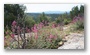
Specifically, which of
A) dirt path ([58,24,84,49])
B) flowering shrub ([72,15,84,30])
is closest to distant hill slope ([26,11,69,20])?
flowering shrub ([72,15,84,30])

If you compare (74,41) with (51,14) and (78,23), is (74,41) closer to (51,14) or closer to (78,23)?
(78,23)

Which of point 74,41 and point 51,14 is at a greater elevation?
point 51,14

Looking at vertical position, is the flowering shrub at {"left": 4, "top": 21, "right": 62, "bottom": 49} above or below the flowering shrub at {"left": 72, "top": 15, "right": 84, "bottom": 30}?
below

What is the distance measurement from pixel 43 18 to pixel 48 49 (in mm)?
518

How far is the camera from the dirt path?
442 centimetres

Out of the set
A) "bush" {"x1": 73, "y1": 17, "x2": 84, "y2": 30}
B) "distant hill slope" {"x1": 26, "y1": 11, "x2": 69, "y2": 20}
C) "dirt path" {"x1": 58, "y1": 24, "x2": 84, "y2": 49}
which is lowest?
"dirt path" {"x1": 58, "y1": 24, "x2": 84, "y2": 49}

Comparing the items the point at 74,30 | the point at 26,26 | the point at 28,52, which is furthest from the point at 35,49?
the point at 74,30

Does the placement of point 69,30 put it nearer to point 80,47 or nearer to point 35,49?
point 80,47

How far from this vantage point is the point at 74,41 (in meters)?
4.45

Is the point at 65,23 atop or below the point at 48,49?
atop

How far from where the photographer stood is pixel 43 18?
4.47 metres

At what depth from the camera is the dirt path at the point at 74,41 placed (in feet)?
14.5

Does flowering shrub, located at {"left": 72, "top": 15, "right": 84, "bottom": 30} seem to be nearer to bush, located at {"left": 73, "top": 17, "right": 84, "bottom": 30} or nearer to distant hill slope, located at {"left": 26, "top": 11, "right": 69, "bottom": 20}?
bush, located at {"left": 73, "top": 17, "right": 84, "bottom": 30}

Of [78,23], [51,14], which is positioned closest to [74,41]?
[78,23]
